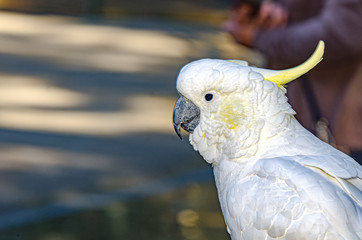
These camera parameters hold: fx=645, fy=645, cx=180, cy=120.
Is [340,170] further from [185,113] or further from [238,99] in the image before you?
[185,113]

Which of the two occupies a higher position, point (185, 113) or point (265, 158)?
point (185, 113)

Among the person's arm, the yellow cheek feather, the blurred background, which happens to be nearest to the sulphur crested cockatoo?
the yellow cheek feather

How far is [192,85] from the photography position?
1.45 metres

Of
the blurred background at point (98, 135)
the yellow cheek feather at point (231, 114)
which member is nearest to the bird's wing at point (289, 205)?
the yellow cheek feather at point (231, 114)

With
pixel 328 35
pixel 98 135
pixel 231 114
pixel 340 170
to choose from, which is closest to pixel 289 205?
pixel 340 170

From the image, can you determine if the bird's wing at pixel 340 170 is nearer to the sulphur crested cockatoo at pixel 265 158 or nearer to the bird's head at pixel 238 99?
the sulphur crested cockatoo at pixel 265 158

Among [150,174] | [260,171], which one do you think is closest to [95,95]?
[150,174]

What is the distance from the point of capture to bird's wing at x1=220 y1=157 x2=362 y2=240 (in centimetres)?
130

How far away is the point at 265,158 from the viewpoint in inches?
56.4

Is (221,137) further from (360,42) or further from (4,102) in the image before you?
(4,102)

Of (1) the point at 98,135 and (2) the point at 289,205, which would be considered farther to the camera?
(1) the point at 98,135

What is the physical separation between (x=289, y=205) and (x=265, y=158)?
0.46ft

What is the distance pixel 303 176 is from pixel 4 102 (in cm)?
339

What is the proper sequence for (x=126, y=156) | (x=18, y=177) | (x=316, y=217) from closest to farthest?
1. (x=316, y=217)
2. (x=18, y=177)
3. (x=126, y=156)
